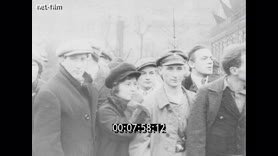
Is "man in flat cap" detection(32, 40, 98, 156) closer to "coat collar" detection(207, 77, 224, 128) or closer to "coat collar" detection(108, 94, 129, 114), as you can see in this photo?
"coat collar" detection(108, 94, 129, 114)

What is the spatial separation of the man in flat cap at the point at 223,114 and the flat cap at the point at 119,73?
2.34ft

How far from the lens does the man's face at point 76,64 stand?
12.9 ft

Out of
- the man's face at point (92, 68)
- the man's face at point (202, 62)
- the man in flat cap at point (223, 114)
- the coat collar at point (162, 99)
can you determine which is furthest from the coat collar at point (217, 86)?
the man's face at point (92, 68)

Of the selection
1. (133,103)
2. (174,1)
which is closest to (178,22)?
(174,1)

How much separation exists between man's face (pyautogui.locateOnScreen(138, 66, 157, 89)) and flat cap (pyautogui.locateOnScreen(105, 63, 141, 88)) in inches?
2.3

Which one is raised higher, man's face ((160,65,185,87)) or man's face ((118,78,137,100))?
man's face ((160,65,185,87))

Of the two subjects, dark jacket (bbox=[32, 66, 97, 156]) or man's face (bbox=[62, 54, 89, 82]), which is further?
man's face (bbox=[62, 54, 89, 82])

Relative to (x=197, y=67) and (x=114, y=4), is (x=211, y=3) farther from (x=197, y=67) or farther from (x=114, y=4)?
(x=114, y=4)

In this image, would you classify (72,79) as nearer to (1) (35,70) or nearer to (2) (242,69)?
(1) (35,70)

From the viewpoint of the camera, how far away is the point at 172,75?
397cm

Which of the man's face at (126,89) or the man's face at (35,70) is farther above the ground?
the man's face at (35,70)

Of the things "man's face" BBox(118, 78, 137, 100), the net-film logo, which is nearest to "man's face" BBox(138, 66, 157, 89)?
"man's face" BBox(118, 78, 137, 100)
